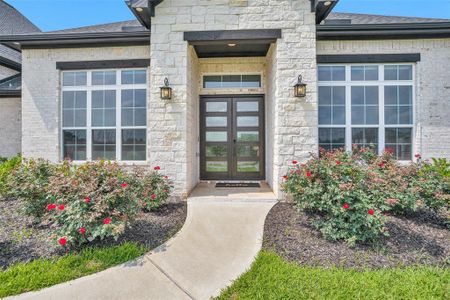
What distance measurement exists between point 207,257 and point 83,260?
1627 mm

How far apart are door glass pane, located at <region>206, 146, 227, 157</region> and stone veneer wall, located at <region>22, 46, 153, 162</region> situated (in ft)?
13.7

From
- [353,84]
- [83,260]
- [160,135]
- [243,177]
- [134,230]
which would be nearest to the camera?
[83,260]

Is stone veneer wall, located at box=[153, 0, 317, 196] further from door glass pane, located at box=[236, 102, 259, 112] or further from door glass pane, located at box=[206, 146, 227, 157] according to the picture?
door glass pane, located at box=[206, 146, 227, 157]

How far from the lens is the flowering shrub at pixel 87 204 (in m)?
3.11

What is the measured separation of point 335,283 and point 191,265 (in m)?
1.74

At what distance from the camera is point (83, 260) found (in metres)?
3.04

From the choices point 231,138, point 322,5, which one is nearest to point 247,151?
point 231,138

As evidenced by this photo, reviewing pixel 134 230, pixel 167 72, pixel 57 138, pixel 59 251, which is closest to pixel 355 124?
pixel 167 72

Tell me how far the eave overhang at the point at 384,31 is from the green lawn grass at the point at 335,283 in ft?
17.2

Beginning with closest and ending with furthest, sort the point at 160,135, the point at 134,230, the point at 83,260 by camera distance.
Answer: the point at 83,260
the point at 134,230
the point at 160,135

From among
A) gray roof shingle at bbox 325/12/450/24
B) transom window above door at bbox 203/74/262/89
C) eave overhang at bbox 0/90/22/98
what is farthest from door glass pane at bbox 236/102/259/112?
eave overhang at bbox 0/90/22/98

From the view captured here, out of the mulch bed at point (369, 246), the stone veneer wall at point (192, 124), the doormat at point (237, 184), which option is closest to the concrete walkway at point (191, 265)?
the mulch bed at point (369, 246)

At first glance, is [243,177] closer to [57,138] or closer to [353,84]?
[353,84]

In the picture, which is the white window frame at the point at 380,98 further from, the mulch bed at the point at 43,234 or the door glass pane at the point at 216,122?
the mulch bed at the point at 43,234
